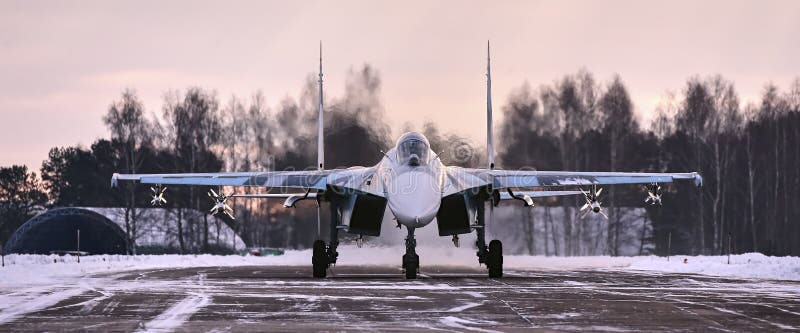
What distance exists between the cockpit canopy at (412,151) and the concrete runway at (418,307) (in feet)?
11.8

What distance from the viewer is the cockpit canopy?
2792 centimetres

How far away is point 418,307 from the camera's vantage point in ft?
57.6

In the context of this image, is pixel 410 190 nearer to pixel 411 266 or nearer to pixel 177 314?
pixel 411 266

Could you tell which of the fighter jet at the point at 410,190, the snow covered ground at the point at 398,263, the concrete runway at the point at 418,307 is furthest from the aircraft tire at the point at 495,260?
the snow covered ground at the point at 398,263

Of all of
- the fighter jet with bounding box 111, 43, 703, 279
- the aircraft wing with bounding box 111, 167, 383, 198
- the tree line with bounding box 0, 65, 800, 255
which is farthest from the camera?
the tree line with bounding box 0, 65, 800, 255

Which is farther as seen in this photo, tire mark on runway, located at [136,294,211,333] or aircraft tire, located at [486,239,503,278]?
aircraft tire, located at [486,239,503,278]

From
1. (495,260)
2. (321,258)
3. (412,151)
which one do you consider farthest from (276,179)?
(495,260)

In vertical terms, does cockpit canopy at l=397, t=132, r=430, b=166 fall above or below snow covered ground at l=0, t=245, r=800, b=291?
above

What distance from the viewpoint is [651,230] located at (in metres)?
72.2

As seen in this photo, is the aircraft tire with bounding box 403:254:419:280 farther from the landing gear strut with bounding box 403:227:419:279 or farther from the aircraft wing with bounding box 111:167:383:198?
the aircraft wing with bounding box 111:167:383:198

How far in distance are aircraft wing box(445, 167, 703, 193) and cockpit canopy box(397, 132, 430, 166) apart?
0.99 m

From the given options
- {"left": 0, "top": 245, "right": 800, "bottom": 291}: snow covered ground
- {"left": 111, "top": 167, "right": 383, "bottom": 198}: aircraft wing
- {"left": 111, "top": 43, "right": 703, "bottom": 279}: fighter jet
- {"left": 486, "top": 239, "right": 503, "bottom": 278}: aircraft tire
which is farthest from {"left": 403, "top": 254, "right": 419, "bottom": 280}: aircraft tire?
{"left": 0, "top": 245, "right": 800, "bottom": 291}: snow covered ground

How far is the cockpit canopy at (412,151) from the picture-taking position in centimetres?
2792

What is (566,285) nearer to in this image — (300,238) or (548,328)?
(548,328)
